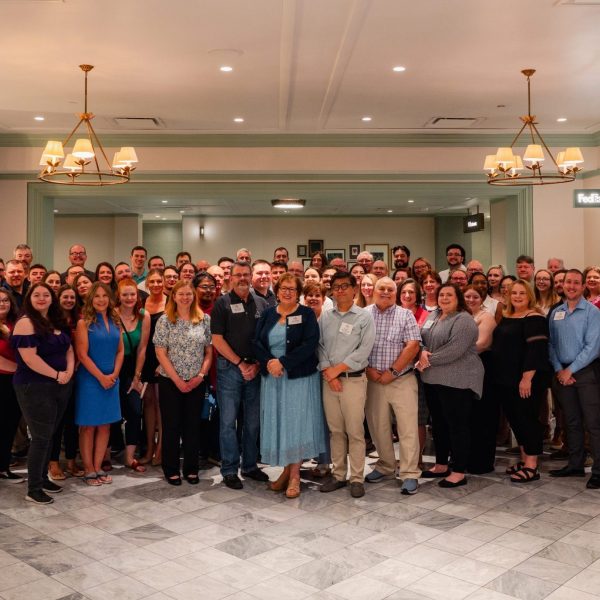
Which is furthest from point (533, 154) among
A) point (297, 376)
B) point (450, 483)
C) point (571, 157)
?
point (297, 376)

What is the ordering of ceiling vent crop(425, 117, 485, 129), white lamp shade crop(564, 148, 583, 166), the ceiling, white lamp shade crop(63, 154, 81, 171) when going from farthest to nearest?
1. ceiling vent crop(425, 117, 485, 129)
2. white lamp shade crop(564, 148, 583, 166)
3. white lamp shade crop(63, 154, 81, 171)
4. the ceiling

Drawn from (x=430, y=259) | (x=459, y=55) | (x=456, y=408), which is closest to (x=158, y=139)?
(x=459, y=55)

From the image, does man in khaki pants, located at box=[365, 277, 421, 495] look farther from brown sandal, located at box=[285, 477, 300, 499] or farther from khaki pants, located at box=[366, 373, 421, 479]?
brown sandal, located at box=[285, 477, 300, 499]

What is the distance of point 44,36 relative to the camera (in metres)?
5.69

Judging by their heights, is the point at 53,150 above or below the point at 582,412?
above

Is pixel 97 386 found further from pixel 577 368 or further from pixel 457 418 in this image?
pixel 577 368

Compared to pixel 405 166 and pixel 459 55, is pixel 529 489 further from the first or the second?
pixel 405 166

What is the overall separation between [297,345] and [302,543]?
1356 mm

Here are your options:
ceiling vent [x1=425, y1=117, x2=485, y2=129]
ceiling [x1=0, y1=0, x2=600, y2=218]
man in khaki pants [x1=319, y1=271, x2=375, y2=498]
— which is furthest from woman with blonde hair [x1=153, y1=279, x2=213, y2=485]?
ceiling vent [x1=425, y1=117, x2=485, y2=129]

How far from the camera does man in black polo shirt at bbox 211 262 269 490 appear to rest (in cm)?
491

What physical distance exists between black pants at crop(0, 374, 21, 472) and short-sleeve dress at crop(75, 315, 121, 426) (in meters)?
0.50

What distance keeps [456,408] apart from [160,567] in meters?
2.38

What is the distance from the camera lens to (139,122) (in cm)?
866

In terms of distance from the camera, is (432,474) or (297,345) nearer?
(297,345)
